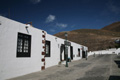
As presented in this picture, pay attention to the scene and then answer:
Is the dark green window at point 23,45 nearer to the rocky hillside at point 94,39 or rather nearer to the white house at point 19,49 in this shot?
the white house at point 19,49

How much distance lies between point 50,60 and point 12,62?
18.5ft

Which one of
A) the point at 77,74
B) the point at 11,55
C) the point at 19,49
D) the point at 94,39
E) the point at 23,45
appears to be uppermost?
the point at 94,39

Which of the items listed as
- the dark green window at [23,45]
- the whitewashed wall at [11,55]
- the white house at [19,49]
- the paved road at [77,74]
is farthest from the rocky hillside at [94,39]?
the whitewashed wall at [11,55]

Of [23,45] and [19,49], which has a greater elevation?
[23,45]

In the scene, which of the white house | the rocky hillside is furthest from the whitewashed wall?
the rocky hillside

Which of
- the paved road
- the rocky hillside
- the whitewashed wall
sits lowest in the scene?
the paved road

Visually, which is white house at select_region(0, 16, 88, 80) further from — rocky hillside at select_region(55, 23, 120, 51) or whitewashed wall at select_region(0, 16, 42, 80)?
rocky hillside at select_region(55, 23, 120, 51)

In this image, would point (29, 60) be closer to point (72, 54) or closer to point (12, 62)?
point (12, 62)

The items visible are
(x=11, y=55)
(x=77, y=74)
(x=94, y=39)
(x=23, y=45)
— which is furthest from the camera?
(x=94, y=39)

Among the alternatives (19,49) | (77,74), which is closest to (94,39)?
(77,74)

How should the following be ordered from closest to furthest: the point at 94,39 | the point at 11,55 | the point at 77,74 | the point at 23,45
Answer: the point at 11,55, the point at 77,74, the point at 23,45, the point at 94,39

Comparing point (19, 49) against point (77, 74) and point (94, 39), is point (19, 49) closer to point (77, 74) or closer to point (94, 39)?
point (77, 74)

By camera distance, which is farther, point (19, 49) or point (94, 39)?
point (94, 39)

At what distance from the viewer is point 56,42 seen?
14172mm
